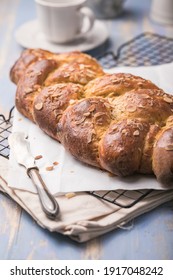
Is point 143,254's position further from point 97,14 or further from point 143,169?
point 97,14

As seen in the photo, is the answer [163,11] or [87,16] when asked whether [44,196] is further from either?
[163,11]

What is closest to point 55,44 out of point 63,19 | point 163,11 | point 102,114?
point 63,19

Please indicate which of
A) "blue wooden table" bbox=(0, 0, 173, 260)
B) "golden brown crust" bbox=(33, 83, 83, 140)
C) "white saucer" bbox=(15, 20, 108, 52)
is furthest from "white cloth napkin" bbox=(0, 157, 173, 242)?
"white saucer" bbox=(15, 20, 108, 52)

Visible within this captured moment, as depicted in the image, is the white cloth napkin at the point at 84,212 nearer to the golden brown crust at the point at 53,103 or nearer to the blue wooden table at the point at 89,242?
the blue wooden table at the point at 89,242

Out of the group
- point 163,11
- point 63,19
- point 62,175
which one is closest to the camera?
point 62,175

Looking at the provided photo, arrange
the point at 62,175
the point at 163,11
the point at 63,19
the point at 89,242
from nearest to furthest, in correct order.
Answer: the point at 89,242 → the point at 62,175 → the point at 63,19 → the point at 163,11

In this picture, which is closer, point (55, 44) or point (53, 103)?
point (53, 103)

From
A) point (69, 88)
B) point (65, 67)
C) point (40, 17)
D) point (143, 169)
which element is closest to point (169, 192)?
point (143, 169)

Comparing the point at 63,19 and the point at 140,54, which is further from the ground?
the point at 63,19
